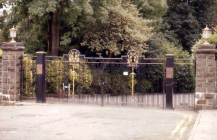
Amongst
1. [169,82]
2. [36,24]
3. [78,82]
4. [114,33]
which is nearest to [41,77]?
[78,82]

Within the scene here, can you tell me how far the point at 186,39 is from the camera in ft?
109

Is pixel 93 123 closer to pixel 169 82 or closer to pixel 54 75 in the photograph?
pixel 169 82

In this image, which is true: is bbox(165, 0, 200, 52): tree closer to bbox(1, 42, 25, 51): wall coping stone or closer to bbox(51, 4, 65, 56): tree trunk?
bbox(51, 4, 65, 56): tree trunk

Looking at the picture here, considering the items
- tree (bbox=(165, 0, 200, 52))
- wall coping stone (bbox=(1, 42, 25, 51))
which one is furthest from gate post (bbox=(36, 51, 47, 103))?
tree (bbox=(165, 0, 200, 52))

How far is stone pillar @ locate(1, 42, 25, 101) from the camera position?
1476 cm

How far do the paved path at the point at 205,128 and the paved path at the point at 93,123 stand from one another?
31 cm

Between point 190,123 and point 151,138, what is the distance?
8.43ft

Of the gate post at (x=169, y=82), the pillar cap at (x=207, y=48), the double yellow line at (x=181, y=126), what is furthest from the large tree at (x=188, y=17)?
the double yellow line at (x=181, y=126)

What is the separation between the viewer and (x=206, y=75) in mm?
12672

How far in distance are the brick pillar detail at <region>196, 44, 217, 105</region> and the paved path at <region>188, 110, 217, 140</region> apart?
4.05ft

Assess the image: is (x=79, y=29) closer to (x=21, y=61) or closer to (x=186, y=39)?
(x=21, y=61)

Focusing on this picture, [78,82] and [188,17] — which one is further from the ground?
[188,17]

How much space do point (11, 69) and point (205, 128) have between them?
30.9 ft

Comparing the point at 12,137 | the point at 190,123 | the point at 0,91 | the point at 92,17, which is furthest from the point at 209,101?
the point at 92,17
